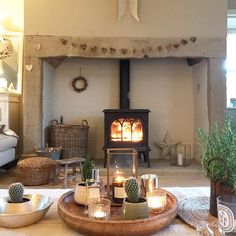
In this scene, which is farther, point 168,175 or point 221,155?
point 168,175

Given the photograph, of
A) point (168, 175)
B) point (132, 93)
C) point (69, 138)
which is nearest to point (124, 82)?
point (132, 93)

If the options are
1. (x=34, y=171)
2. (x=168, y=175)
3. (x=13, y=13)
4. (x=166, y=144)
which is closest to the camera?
(x=34, y=171)

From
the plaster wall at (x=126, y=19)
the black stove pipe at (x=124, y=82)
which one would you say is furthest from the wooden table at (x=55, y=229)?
the black stove pipe at (x=124, y=82)

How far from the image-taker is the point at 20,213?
108cm

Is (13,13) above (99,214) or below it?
above

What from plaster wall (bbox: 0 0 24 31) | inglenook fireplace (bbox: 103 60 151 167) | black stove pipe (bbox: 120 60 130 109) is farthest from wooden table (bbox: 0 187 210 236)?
plaster wall (bbox: 0 0 24 31)

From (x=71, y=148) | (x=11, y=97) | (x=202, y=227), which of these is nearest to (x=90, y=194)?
(x=202, y=227)

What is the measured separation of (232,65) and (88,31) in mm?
2399

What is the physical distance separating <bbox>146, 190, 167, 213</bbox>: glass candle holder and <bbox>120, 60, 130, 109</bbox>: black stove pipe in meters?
3.45

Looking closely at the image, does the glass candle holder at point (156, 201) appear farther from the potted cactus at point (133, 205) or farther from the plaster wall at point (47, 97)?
the plaster wall at point (47, 97)

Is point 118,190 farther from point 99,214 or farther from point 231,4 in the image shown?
point 231,4

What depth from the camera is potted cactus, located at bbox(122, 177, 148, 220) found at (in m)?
1.02

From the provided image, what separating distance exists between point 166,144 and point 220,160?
369 cm

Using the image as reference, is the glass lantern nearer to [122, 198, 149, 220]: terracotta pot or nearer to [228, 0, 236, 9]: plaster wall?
[228, 0, 236, 9]: plaster wall
